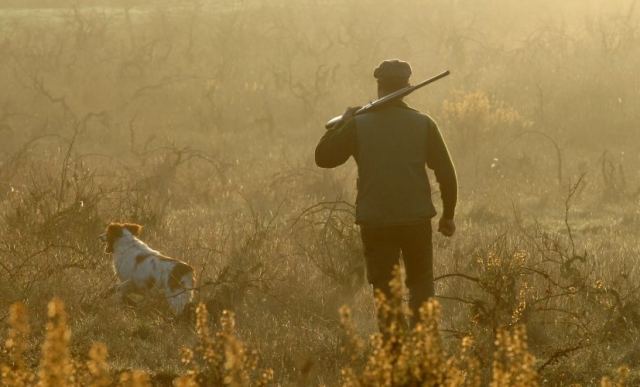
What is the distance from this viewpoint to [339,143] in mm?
5957

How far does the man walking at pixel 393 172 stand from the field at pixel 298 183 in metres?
0.40

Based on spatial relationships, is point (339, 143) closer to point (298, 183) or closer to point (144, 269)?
point (144, 269)

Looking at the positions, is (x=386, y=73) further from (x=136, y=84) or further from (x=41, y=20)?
(x=41, y=20)

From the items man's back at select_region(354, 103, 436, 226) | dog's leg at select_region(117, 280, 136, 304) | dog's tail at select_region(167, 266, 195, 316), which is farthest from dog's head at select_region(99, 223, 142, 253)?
man's back at select_region(354, 103, 436, 226)

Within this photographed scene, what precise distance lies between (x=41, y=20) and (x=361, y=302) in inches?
730

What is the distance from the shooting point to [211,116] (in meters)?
18.0

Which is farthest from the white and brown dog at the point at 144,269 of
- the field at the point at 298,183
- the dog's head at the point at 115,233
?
the field at the point at 298,183

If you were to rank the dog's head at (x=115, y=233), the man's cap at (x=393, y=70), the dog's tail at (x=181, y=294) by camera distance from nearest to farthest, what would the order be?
the man's cap at (x=393, y=70)
the dog's tail at (x=181, y=294)
the dog's head at (x=115, y=233)

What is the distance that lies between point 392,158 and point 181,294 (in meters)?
2.19

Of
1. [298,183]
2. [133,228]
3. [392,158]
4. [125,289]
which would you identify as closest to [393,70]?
[392,158]

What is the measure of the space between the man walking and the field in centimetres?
40

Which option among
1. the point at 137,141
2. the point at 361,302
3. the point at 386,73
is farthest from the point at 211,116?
the point at 386,73

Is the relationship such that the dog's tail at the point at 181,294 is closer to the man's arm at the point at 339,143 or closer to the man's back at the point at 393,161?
the man's arm at the point at 339,143

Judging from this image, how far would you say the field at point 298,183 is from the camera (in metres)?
6.73
